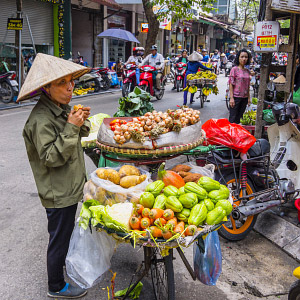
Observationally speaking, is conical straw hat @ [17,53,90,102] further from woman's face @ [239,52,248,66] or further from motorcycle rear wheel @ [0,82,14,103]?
motorcycle rear wheel @ [0,82,14,103]

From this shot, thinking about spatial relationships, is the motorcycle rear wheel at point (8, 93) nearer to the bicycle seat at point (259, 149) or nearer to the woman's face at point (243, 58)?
the woman's face at point (243, 58)

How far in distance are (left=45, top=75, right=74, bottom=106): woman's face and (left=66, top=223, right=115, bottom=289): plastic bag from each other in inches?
34.6

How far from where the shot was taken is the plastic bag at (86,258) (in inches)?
98.2

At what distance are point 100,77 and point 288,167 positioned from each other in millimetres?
11714

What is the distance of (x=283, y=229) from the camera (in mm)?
3957

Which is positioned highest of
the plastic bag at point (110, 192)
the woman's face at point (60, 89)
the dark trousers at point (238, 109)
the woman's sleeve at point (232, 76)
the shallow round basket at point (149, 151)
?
the woman's face at point (60, 89)

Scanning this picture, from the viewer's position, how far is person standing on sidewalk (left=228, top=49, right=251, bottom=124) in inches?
255

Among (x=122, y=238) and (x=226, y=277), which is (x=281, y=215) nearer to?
(x=226, y=277)

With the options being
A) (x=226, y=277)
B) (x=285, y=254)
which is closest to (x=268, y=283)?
Answer: (x=226, y=277)

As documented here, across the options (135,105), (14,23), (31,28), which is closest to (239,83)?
(135,105)

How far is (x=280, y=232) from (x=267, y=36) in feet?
9.07

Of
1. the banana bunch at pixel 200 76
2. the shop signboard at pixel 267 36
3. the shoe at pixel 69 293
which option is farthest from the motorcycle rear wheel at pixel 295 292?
the banana bunch at pixel 200 76

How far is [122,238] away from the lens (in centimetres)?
215

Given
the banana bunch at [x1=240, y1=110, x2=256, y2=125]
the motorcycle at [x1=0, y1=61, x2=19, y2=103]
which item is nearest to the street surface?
the banana bunch at [x1=240, y1=110, x2=256, y2=125]
